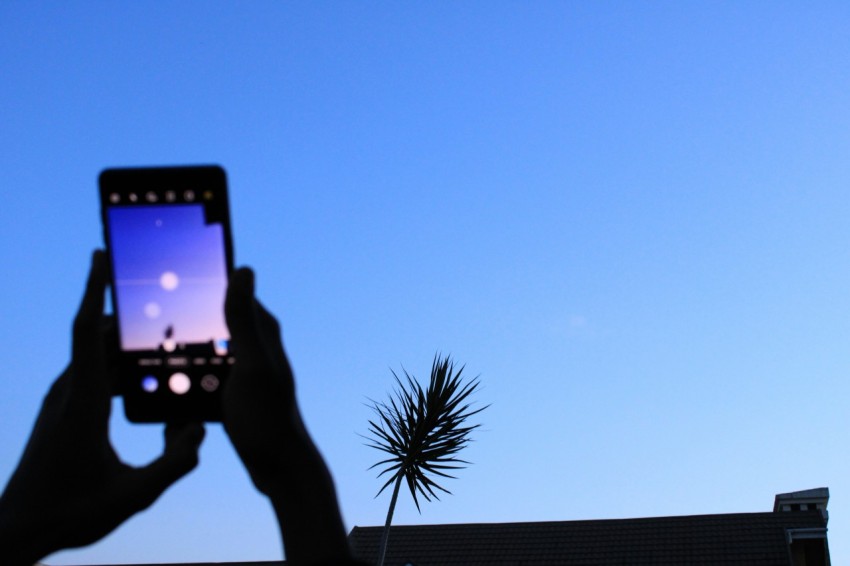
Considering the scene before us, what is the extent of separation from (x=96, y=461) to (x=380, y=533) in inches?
1075

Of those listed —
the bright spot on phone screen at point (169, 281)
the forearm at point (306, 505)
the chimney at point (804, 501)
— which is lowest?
the forearm at point (306, 505)

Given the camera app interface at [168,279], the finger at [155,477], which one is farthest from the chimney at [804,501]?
the finger at [155,477]

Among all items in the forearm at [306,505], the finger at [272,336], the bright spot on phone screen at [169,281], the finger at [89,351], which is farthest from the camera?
the bright spot on phone screen at [169,281]

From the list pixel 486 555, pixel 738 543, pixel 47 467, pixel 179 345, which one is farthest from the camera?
pixel 486 555

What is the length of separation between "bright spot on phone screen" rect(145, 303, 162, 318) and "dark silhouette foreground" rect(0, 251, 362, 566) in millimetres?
299

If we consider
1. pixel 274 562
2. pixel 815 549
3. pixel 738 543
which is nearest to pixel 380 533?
pixel 274 562

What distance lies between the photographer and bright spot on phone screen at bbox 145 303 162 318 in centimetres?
207

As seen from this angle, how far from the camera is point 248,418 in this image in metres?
1.47

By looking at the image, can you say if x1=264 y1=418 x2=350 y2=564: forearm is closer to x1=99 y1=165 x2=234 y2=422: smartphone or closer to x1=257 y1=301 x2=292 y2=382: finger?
x1=257 y1=301 x2=292 y2=382: finger

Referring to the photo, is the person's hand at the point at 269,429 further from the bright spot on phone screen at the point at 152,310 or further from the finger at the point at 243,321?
→ the bright spot on phone screen at the point at 152,310

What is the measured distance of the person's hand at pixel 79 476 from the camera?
158cm

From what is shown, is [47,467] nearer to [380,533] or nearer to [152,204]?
[152,204]

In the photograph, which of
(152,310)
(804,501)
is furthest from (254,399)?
(804,501)

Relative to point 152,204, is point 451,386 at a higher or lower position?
higher
